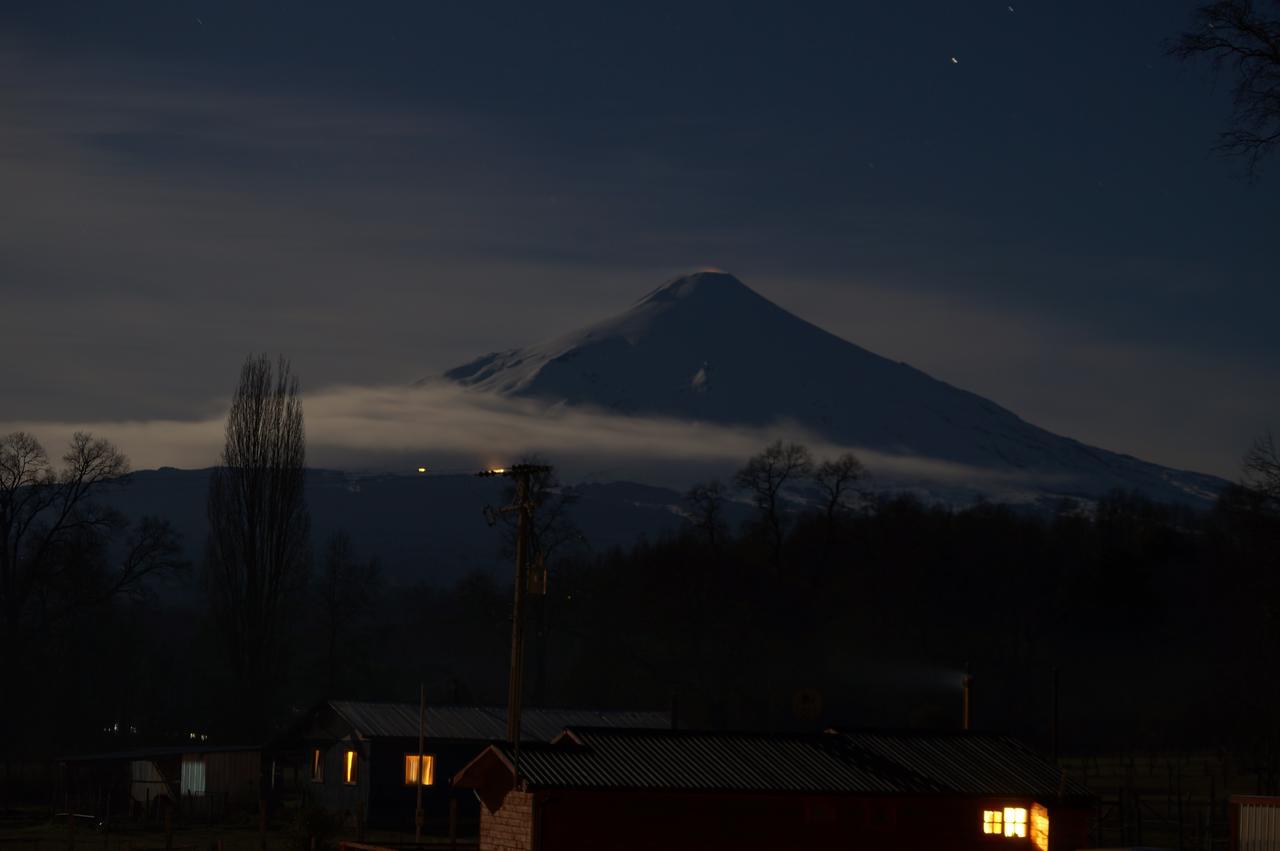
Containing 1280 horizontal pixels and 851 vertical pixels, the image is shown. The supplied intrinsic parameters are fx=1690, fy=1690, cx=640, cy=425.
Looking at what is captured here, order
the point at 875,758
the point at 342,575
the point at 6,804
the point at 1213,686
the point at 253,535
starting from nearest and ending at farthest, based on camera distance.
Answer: the point at 875,758 < the point at 6,804 < the point at 1213,686 < the point at 253,535 < the point at 342,575

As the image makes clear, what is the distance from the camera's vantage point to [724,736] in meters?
39.1

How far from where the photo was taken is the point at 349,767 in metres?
54.4

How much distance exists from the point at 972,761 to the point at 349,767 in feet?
75.1

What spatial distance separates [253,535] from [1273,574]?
167ft

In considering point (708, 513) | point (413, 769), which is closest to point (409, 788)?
point (413, 769)

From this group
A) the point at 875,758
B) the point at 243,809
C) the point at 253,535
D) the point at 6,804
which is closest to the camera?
the point at 875,758

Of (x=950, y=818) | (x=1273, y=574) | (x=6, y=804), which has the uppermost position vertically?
(x=1273, y=574)

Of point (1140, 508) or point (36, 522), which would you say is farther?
point (1140, 508)

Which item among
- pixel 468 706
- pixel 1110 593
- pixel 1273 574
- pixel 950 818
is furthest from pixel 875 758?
Result: pixel 1110 593

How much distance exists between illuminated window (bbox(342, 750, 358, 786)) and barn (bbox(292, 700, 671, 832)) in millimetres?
32

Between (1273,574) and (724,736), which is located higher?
(1273,574)

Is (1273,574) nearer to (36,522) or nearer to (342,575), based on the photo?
(36,522)

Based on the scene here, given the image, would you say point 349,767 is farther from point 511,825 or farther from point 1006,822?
point 1006,822

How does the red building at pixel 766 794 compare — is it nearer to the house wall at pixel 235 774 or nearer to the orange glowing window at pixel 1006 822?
the orange glowing window at pixel 1006 822
